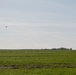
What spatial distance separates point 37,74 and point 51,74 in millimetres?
1744

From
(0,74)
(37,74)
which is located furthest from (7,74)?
(37,74)

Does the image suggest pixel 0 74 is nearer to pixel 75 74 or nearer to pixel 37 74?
pixel 37 74

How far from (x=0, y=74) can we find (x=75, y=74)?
9.23m

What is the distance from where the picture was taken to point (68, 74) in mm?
38031

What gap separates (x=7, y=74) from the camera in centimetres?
3850

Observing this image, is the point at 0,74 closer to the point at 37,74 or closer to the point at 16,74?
the point at 16,74

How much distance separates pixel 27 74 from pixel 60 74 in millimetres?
4081

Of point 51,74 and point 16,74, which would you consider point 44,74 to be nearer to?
point 51,74

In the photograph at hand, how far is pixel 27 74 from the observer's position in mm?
38438

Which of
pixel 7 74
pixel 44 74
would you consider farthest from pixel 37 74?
pixel 7 74

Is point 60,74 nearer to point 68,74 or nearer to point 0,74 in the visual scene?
point 68,74

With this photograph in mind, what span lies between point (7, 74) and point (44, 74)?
4594mm

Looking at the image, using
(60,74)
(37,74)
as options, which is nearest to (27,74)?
(37,74)

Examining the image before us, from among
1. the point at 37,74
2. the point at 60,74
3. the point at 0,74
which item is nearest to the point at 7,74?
the point at 0,74
